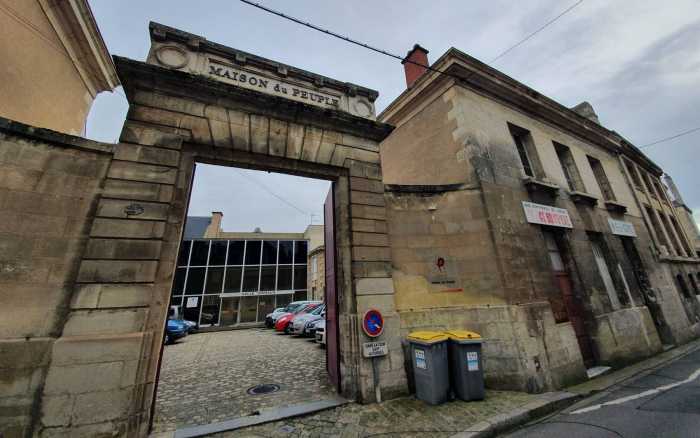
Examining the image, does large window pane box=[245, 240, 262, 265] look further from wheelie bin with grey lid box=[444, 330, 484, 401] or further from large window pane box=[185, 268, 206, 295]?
wheelie bin with grey lid box=[444, 330, 484, 401]

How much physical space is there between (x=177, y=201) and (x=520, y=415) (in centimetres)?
625

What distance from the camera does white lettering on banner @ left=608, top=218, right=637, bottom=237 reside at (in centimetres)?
Result: 895

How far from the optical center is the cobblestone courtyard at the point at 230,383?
13.7 feet

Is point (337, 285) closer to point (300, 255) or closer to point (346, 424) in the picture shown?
point (346, 424)

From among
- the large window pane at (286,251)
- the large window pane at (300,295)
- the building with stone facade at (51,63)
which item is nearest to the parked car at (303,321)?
the building with stone facade at (51,63)

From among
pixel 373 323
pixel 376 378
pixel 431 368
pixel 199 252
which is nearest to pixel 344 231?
pixel 373 323

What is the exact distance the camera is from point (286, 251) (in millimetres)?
24734

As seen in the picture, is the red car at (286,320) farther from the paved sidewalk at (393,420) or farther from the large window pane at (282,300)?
the paved sidewalk at (393,420)

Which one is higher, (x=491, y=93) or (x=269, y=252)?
(x=491, y=93)

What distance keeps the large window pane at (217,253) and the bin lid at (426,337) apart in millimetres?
21235

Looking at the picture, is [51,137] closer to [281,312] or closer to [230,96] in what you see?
[230,96]

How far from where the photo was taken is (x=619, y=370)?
251 inches

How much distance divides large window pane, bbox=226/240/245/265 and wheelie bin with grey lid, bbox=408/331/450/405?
21065mm

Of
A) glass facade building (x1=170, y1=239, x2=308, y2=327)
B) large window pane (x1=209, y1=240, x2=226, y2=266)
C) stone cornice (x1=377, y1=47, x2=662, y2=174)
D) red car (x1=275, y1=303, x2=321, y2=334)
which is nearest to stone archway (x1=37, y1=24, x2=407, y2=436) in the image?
stone cornice (x1=377, y1=47, x2=662, y2=174)
